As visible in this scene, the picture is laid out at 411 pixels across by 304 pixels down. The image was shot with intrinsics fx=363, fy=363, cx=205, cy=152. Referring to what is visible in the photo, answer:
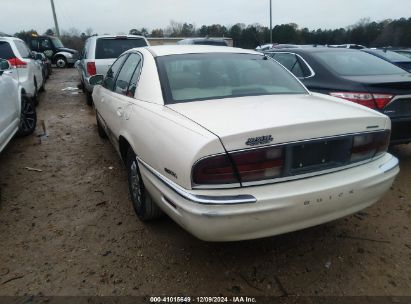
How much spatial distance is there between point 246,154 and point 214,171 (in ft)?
0.68

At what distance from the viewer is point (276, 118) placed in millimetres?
2252

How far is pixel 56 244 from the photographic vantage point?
2959 mm

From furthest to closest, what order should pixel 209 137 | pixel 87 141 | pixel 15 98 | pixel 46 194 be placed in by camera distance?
1. pixel 87 141
2. pixel 15 98
3. pixel 46 194
4. pixel 209 137

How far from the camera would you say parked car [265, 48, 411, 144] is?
3975 millimetres

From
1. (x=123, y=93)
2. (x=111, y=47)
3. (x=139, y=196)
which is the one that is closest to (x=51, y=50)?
(x=111, y=47)

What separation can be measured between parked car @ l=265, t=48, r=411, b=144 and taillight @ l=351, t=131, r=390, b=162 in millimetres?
1525

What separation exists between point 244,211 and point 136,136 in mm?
1204

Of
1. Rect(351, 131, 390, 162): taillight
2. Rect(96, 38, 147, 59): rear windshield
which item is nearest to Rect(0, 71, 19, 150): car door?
Rect(96, 38, 147, 59): rear windshield

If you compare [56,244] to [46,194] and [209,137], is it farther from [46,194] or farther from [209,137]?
[209,137]

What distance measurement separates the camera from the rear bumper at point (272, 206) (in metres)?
2.08

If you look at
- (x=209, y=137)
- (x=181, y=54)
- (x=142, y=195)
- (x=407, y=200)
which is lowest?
(x=407, y=200)

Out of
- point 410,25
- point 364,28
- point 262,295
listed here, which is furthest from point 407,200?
point 364,28

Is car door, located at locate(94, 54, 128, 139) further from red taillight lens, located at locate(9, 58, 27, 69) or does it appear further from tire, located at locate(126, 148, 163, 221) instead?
red taillight lens, located at locate(9, 58, 27, 69)

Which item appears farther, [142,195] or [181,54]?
[181,54]
